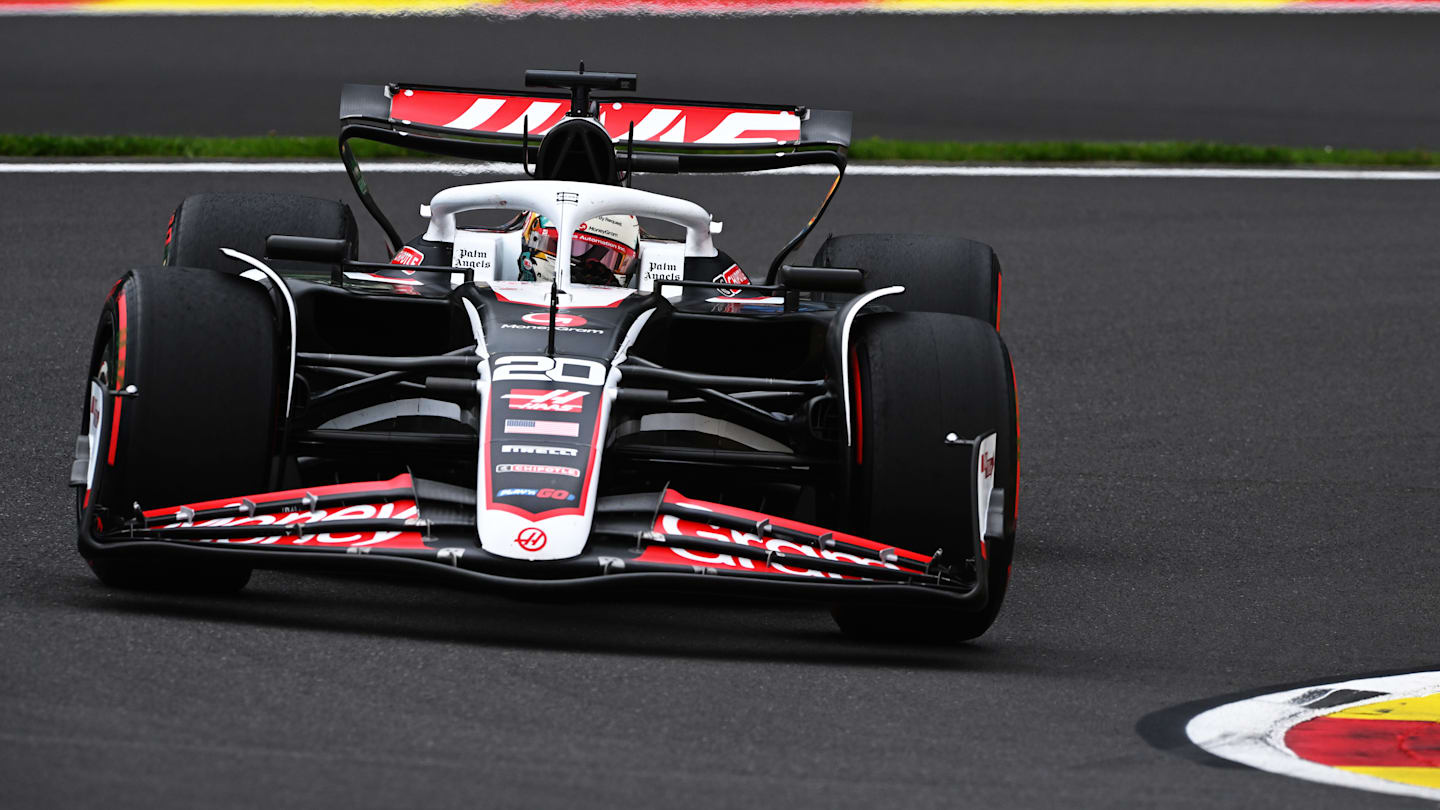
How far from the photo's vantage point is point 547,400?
553 cm

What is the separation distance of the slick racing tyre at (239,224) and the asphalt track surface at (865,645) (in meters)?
0.91

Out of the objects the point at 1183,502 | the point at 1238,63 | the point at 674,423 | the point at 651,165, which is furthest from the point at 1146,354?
the point at 1238,63

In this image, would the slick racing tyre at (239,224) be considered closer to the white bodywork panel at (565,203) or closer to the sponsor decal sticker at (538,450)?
the white bodywork panel at (565,203)

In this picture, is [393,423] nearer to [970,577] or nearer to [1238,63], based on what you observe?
[970,577]

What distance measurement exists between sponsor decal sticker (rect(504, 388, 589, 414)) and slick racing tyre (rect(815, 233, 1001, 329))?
6.56 feet

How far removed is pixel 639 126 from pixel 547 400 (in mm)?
2439

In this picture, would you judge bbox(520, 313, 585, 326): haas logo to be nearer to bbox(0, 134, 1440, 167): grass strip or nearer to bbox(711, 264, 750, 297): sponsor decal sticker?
bbox(711, 264, 750, 297): sponsor decal sticker

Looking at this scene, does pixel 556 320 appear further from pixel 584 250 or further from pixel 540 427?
pixel 584 250

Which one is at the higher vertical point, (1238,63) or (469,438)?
(1238,63)

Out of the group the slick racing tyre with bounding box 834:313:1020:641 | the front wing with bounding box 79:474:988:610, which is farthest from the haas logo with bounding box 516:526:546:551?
the slick racing tyre with bounding box 834:313:1020:641

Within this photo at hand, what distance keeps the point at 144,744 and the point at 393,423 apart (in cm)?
224

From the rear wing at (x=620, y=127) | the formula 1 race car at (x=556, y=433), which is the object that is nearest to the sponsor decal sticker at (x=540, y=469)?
the formula 1 race car at (x=556, y=433)

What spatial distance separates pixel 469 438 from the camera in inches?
222

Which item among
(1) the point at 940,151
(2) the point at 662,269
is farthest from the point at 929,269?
(1) the point at 940,151
